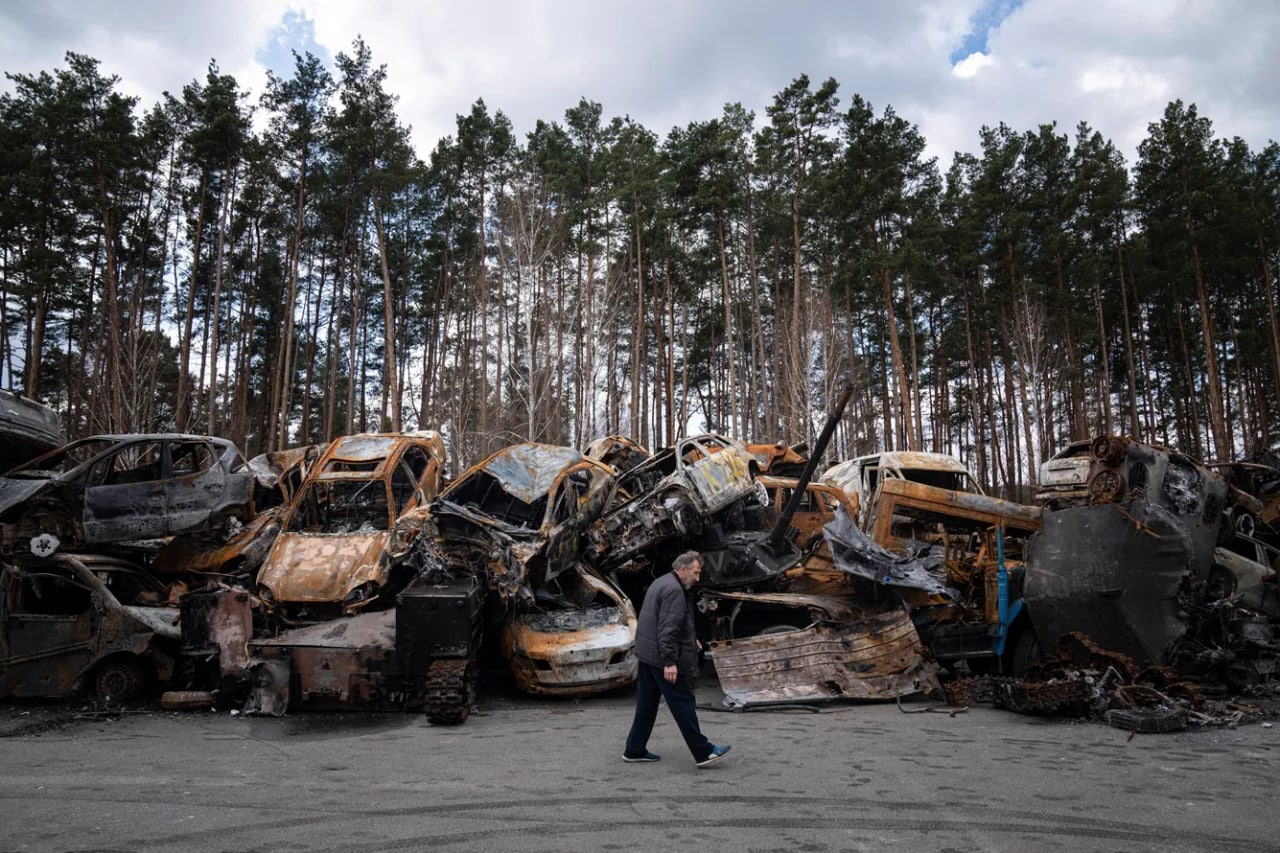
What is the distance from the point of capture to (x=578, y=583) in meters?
8.99

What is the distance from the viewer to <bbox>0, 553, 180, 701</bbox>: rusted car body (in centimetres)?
754

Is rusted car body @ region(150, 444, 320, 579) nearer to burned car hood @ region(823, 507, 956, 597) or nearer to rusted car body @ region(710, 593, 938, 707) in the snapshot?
rusted car body @ region(710, 593, 938, 707)

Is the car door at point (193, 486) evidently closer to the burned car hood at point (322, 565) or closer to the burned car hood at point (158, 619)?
the burned car hood at point (322, 565)

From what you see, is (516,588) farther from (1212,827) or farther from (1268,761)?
(1268,761)

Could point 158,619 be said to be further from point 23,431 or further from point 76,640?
point 23,431

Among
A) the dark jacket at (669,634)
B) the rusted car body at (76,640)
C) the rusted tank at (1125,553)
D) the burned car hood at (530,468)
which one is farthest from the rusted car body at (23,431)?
the rusted tank at (1125,553)

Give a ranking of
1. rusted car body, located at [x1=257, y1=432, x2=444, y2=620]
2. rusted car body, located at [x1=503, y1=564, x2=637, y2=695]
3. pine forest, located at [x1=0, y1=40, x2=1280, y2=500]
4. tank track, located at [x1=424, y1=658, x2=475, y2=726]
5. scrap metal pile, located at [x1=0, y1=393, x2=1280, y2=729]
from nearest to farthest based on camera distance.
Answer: tank track, located at [x1=424, y1=658, x2=475, y2=726] → scrap metal pile, located at [x1=0, y1=393, x2=1280, y2=729] → rusted car body, located at [x1=503, y1=564, x2=637, y2=695] → rusted car body, located at [x1=257, y1=432, x2=444, y2=620] → pine forest, located at [x1=0, y1=40, x2=1280, y2=500]

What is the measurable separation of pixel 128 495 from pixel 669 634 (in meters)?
7.70

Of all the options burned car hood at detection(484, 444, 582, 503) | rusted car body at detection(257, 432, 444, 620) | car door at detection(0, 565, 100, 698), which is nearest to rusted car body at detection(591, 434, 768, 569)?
burned car hood at detection(484, 444, 582, 503)

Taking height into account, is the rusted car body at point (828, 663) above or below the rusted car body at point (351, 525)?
below

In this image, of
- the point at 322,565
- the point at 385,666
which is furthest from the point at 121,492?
the point at 385,666

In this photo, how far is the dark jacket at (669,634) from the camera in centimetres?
499

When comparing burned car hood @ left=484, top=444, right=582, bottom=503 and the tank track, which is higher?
burned car hood @ left=484, top=444, right=582, bottom=503

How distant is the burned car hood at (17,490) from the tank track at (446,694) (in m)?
5.23
